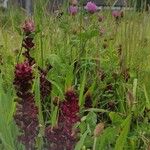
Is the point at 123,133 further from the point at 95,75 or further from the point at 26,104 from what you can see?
the point at 95,75

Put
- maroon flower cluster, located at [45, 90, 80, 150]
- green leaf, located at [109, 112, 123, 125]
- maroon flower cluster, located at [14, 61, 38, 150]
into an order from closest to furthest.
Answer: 1. maroon flower cluster, located at [45, 90, 80, 150]
2. maroon flower cluster, located at [14, 61, 38, 150]
3. green leaf, located at [109, 112, 123, 125]

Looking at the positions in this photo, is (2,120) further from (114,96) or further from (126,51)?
(126,51)

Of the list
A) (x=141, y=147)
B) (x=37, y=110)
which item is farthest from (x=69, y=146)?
(x=141, y=147)

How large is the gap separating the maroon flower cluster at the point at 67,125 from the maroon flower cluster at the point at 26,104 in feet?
0.29

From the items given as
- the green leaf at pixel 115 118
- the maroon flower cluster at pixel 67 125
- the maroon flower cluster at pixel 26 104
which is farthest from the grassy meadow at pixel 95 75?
the maroon flower cluster at pixel 67 125

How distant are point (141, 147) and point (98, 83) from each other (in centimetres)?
59

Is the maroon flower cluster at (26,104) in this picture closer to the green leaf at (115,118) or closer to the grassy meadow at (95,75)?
the grassy meadow at (95,75)

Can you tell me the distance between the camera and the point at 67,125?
4.03 ft

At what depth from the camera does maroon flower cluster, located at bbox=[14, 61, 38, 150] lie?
130 centimetres

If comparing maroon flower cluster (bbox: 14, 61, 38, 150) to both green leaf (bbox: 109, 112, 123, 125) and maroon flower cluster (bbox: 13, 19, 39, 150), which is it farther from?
green leaf (bbox: 109, 112, 123, 125)

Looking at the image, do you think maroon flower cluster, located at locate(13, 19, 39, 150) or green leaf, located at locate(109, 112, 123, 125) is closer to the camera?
maroon flower cluster, located at locate(13, 19, 39, 150)

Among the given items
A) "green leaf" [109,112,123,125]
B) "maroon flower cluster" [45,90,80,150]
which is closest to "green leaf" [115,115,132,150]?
"maroon flower cluster" [45,90,80,150]

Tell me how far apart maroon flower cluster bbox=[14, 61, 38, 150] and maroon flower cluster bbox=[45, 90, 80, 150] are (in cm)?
9

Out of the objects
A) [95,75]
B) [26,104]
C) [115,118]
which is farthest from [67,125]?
[95,75]
